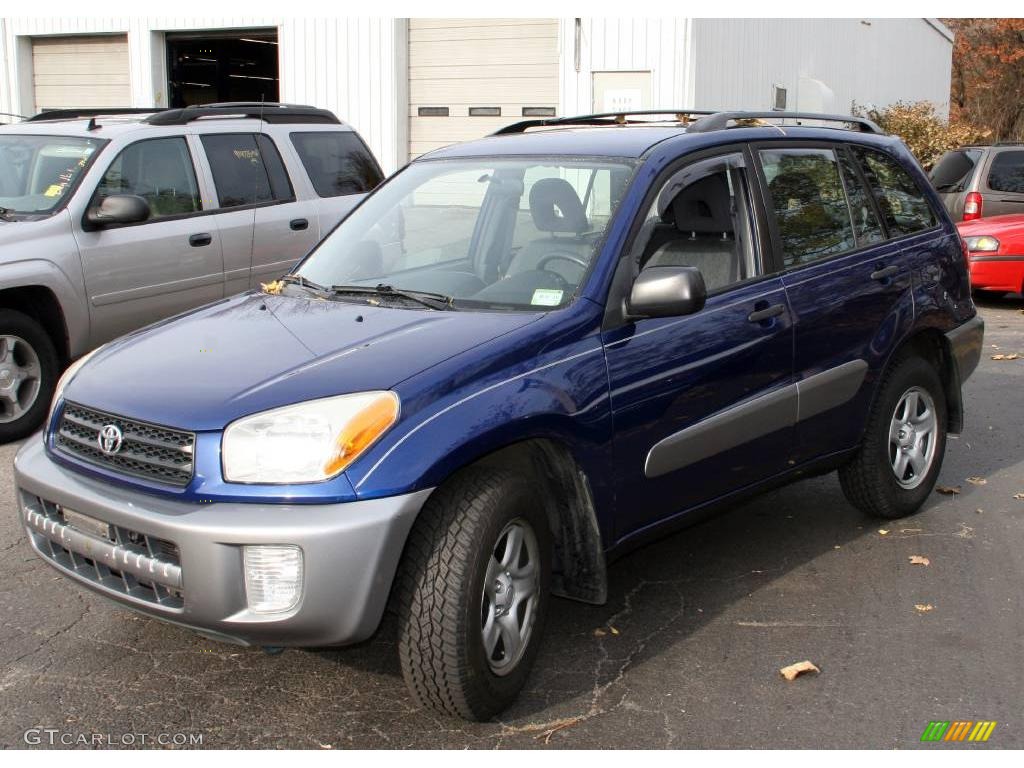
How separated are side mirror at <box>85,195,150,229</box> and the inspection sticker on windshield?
3.90 metres

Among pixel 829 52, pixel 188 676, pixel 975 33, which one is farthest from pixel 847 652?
pixel 975 33

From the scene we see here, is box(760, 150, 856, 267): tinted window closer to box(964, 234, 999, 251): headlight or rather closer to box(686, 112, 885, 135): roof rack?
box(686, 112, 885, 135): roof rack

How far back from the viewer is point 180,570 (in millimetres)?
3188

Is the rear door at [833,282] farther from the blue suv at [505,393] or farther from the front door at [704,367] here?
the front door at [704,367]

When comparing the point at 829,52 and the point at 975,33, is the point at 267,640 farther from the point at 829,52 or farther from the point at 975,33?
the point at 975,33

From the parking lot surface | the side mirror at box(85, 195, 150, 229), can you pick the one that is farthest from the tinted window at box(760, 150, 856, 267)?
the side mirror at box(85, 195, 150, 229)

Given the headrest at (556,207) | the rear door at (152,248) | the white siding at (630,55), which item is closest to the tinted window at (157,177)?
the rear door at (152,248)

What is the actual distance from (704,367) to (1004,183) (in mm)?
10779

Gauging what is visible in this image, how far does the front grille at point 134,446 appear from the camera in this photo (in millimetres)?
3268

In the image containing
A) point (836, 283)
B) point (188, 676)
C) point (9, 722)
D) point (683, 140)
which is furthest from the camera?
point (836, 283)

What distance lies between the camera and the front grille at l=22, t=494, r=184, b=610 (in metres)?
3.24

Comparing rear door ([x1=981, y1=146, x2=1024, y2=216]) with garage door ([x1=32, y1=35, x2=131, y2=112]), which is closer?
rear door ([x1=981, y1=146, x2=1024, y2=216])

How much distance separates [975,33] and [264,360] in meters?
41.1

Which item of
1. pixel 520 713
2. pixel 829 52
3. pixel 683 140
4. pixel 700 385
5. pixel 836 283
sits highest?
pixel 829 52
